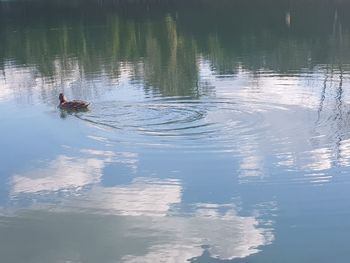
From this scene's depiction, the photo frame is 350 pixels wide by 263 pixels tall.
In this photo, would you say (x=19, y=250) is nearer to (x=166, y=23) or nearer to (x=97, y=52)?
(x=97, y=52)

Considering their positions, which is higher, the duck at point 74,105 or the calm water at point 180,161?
the duck at point 74,105

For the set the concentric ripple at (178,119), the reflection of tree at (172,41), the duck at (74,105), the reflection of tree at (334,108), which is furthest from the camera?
the reflection of tree at (172,41)

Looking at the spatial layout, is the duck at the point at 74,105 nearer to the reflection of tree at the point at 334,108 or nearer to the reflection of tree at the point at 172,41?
the reflection of tree at the point at 172,41

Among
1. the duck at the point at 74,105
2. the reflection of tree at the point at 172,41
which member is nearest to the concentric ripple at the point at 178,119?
the duck at the point at 74,105

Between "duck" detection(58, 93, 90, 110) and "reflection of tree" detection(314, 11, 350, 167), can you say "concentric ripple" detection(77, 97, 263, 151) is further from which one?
"reflection of tree" detection(314, 11, 350, 167)

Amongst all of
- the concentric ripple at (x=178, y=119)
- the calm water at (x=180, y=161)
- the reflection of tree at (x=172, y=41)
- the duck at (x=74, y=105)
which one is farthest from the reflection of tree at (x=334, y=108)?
the duck at (x=74, y=105)

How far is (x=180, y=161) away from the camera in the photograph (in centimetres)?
1263

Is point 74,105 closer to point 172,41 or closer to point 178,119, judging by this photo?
point 178,119

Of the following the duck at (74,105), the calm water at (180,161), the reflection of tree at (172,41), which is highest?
the reflection of tree at (172,41)

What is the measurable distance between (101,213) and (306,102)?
7.99m

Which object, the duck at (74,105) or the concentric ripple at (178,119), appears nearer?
the concentric ripple at (178,119)

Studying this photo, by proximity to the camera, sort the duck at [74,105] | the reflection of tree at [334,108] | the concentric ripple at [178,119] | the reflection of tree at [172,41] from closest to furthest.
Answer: the reflection of tree at [334,108] < the concentric ripple at [178,119] < the duck at [74,105] < the reflection of tree at [172,41]

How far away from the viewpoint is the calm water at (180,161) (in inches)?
377

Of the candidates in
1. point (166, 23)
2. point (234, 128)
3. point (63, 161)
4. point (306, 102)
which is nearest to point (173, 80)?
point (306, 102)
